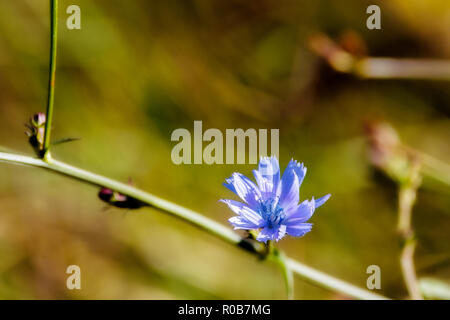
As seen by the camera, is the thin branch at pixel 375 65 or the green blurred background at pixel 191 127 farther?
the green blurred background at pixel 191 127

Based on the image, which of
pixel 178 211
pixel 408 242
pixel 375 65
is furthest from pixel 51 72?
pixel 375 65

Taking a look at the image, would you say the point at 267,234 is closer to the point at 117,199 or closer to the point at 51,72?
the point at 117,199

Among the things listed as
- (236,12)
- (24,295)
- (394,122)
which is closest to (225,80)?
(236,12)

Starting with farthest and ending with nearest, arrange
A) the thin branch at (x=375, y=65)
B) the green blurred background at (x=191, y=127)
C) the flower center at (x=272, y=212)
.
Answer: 1. the green blurred background at (x=191, y=127)
2. the thin branch at (x=375, y=65)
3. the flower center at (x=272, y=212)

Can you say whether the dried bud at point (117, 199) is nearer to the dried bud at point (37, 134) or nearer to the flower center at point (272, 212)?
the dried bud at point (37, 134)

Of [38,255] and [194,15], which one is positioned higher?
[194,15]

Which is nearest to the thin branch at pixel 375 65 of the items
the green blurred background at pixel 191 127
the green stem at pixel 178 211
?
the green blurred background at pixel 191 127

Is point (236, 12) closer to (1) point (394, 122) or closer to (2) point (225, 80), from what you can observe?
(2) point (225, 80)

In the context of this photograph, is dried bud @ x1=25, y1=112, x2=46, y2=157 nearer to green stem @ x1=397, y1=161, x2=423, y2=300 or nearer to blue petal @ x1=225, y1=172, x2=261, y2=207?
blue petal @ x1=225, y1=172, x2=261, y2=207

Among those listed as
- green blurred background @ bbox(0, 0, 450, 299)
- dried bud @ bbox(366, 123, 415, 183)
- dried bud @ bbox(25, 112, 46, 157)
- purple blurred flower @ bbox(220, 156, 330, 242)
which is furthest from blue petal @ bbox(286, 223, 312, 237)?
green blurred background @ bbox(0, 0, 450, 299)
